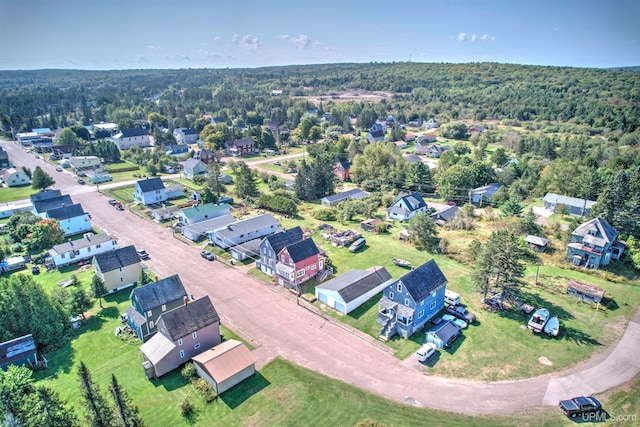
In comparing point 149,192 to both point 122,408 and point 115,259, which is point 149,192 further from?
point 122,408

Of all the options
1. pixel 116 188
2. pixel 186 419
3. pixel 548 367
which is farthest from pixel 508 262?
pixel 116 188

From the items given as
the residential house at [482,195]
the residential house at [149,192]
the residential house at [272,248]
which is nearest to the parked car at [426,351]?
the residential house at [272,248]

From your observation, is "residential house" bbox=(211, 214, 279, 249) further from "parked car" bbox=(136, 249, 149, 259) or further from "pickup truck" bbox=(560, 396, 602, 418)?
"pickup truck" bbox=(560, 396, 602, 418)

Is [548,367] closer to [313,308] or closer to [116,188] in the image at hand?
[313,308]

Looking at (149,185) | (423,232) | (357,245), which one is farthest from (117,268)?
(423,232)

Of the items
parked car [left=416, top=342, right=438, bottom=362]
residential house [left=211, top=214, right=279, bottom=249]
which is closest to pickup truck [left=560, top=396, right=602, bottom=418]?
parked car [left=416, top=342, right=438, bottom=362]
